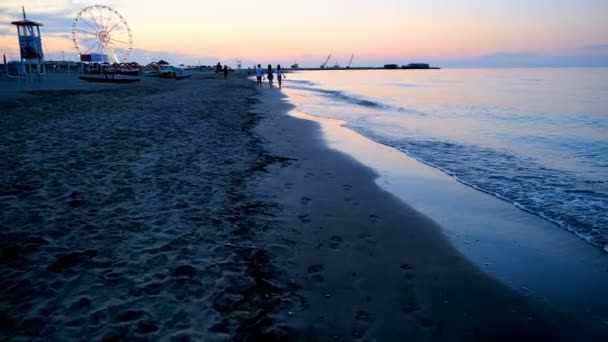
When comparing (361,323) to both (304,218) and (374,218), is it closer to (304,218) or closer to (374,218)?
(304,218)

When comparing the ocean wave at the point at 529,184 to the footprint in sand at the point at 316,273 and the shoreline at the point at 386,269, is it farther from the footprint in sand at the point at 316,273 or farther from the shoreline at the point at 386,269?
the footprint in sand at the point at 316,273

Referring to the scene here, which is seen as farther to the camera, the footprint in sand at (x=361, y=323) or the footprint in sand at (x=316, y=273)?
the footprint in sand at (x=316, y=273)

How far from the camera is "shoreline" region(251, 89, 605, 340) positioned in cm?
377

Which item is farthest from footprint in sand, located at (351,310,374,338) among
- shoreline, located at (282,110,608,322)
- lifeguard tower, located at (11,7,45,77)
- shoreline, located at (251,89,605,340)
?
lifeguard tower, located at (11,7,45,77)

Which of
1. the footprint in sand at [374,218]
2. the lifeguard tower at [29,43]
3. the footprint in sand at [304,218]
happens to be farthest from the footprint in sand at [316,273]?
the lifeguard tower at [29,43]

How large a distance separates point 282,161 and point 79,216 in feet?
18.3

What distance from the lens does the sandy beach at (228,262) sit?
3609 mm

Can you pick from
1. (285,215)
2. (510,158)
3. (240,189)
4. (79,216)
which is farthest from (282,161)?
(510,158)

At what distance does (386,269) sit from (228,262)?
2.15 meters

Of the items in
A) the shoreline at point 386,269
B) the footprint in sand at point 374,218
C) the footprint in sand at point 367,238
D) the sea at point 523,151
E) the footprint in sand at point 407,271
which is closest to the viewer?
the shoreline at point 386,269

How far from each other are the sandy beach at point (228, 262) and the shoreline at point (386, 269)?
21 millimetres

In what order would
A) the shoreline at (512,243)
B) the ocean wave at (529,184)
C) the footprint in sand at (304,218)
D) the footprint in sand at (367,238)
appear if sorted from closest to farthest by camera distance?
the shoreline at (512,243)
the footprint in sand at (367,238)
the footprint in sand at (304,218)
the ocean wave at (529,184)

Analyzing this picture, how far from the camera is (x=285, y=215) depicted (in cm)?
657

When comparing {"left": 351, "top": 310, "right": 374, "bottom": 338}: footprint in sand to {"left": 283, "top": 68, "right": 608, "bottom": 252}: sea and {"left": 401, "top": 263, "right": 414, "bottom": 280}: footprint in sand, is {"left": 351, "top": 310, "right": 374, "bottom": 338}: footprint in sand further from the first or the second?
{"left": 283, "top": 68, "right": 608, "bottom": 252}: sea
